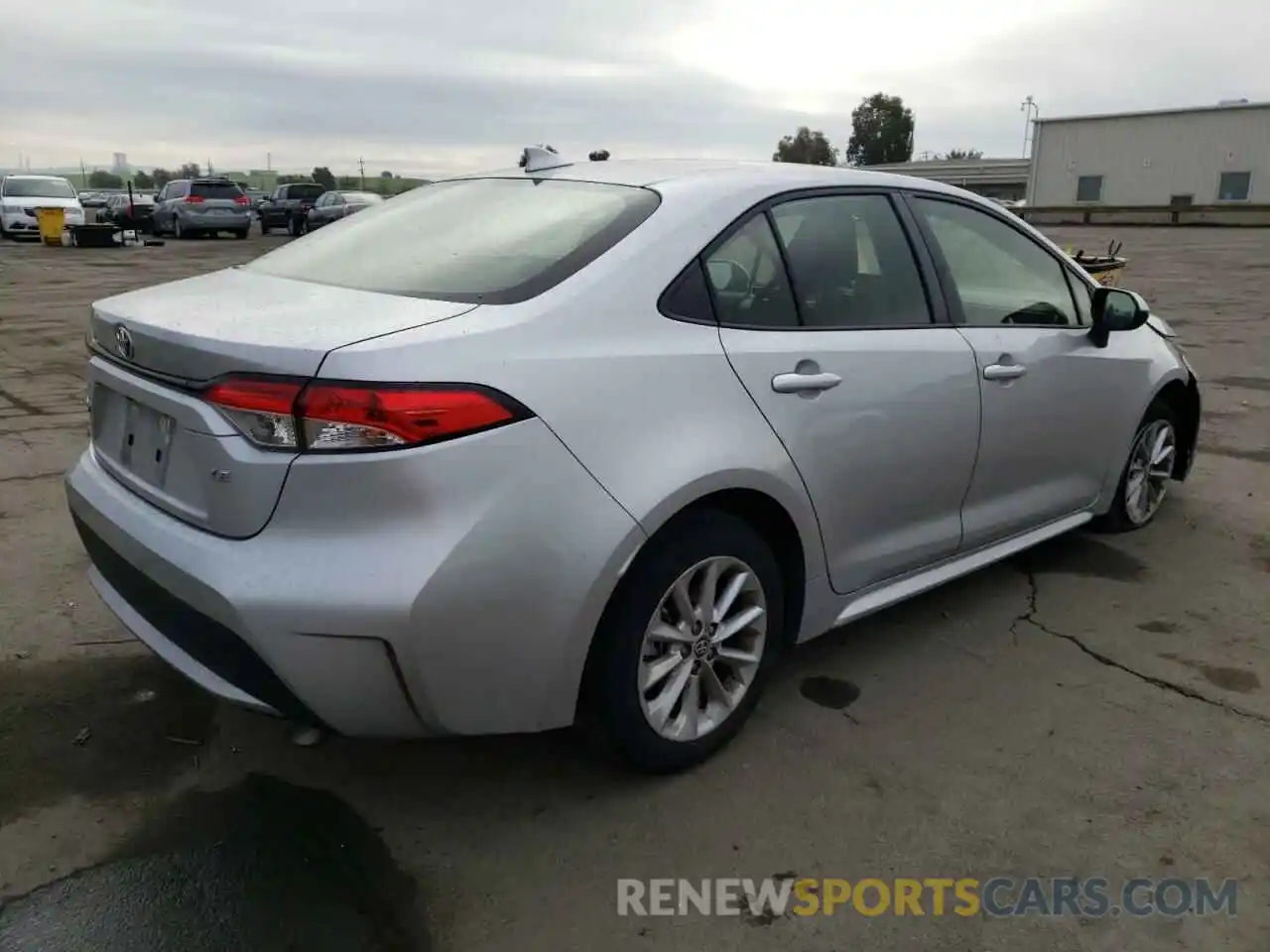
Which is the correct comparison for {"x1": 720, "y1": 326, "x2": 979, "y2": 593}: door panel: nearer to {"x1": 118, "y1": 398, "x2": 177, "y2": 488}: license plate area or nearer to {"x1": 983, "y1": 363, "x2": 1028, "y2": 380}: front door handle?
Result: {"x1": 983, "y1": 363, "x2": 1028, "y2": 380}: front door handle

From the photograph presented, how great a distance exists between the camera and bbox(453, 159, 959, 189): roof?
2965 millimetres

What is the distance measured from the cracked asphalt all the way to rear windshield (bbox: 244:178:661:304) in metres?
1.34

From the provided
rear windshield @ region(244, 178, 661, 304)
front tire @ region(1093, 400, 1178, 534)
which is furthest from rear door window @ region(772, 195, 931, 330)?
front tire @ region(1093, 400, 1178, 534)

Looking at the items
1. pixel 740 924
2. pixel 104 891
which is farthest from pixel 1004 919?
pixel 104 891

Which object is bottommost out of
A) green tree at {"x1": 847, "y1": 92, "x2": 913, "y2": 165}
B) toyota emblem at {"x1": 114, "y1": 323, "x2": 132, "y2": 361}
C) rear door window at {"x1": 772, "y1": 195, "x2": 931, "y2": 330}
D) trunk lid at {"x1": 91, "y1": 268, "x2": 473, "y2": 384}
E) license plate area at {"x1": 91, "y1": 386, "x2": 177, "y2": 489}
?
license plate area at {"x1": 91, "y1": 386, "x2": 177, "y2": 489}

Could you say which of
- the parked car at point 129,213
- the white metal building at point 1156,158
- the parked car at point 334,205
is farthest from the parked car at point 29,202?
the white metal building at point 1156,158

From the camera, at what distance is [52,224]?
2553cm

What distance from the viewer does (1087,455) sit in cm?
404

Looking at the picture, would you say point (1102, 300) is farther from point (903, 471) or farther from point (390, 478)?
point (390, 478)

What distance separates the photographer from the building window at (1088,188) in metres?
52.3

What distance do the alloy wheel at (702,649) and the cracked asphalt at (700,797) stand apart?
0.61ft

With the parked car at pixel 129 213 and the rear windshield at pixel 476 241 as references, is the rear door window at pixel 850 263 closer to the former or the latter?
the rear windshield at pixel 476 241

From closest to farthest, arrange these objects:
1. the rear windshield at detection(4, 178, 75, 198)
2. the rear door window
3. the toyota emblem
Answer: the toyota emblem, the rear door window, the rear windshield at detection(4, 178, 75, 198)

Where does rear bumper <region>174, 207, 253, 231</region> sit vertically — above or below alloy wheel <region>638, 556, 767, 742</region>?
above
